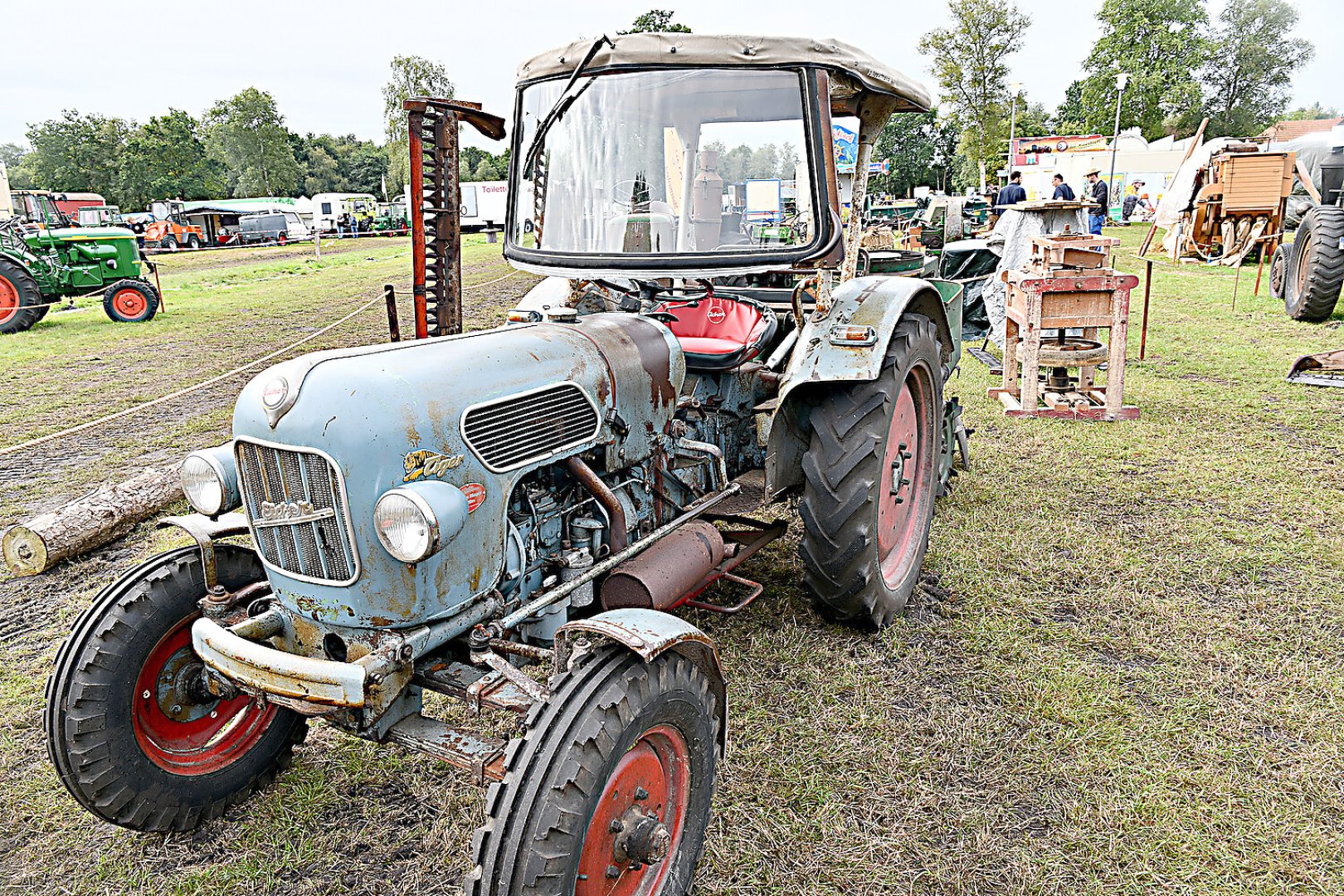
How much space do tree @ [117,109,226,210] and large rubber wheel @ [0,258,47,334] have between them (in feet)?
160

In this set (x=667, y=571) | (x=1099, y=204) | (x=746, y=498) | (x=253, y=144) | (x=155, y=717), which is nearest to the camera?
(x=155, y=717)

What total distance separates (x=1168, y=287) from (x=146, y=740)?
49.1 ft

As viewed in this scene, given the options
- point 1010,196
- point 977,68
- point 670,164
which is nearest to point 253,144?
point 977,68

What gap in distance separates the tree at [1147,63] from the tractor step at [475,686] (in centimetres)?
5163

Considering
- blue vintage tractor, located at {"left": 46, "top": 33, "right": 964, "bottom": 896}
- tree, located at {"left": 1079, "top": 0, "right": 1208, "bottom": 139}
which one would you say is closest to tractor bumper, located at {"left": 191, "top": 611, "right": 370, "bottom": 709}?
blue vintage tractor, located at {"left": 46, "top": 33, "right": 964, "bottom": 896}

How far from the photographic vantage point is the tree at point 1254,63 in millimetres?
49594

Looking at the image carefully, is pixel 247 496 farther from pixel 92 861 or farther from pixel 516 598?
pixel 92 861

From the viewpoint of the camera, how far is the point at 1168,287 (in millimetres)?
13648

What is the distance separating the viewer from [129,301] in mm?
13398

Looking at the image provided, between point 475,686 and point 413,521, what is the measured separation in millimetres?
435

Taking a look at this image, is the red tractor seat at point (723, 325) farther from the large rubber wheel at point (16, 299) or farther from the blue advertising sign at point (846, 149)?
the large rubber wheel at point (16, 299)

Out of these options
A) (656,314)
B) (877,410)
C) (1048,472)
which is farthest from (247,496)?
(1048,472)

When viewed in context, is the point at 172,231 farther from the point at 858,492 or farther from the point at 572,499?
the point at 858,492

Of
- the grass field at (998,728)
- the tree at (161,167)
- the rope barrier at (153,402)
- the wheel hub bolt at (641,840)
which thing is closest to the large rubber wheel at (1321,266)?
the grass field at (998,728)
